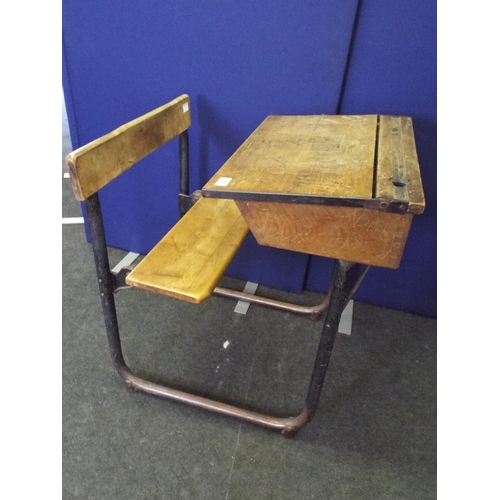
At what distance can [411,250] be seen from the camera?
154cm

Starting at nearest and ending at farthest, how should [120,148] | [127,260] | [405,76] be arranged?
[120,148] < [405,76] < [127,260]

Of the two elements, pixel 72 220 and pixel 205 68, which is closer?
pixel 205 68

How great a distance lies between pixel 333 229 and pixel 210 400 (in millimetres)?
738

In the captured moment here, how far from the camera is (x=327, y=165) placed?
89cm

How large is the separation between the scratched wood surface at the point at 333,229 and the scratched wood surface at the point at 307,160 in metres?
0.04

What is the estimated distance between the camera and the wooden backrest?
0.89m

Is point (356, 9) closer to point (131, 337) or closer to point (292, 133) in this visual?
point (292, 133)

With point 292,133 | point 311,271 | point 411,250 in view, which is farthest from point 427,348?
point 292,133

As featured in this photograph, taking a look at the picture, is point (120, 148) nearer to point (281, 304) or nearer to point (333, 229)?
point (333, 229)

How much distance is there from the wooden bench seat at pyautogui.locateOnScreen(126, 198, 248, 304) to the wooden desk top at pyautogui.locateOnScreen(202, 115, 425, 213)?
0.28 meters

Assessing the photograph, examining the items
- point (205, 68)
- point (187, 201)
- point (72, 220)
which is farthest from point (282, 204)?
point (72, 220)

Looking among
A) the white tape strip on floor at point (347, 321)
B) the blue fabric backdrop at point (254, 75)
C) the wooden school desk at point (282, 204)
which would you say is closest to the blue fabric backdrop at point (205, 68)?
the blue fabric backdrop at point (254, 75)

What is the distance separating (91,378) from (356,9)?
58.3 inches

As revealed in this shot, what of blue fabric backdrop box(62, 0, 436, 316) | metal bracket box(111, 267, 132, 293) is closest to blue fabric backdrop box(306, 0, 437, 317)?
blue fabric backdrop box(62, 0, 436, 316)
